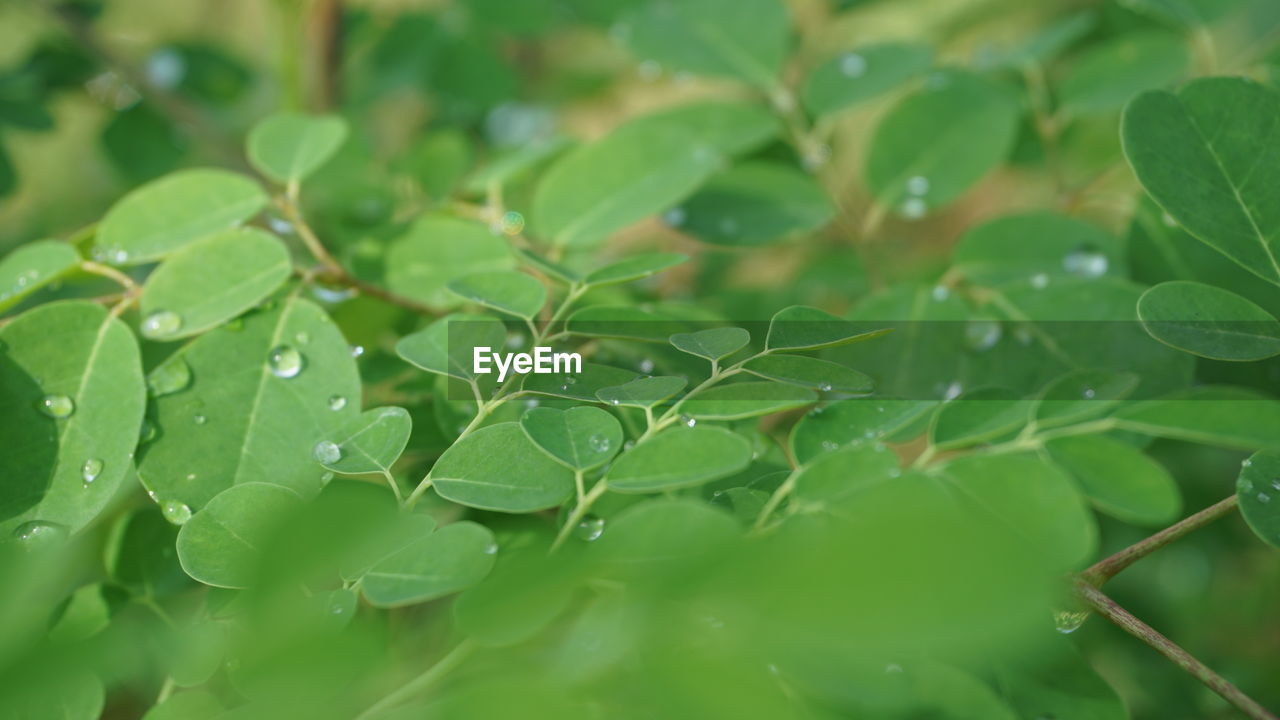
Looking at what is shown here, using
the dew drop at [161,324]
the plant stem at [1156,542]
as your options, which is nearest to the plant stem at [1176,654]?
the plant stem at [1156,542]

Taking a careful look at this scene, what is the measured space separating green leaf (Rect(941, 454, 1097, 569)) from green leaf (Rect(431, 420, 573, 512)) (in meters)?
0.22

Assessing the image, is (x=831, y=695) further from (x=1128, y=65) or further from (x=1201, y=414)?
(x=1128, y=65)

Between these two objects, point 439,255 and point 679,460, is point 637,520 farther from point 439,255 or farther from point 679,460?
point 439,255

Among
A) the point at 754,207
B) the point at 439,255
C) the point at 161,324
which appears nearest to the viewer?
the point at 161,324

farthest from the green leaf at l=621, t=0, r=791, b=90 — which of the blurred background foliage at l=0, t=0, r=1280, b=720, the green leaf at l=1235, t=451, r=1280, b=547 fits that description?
the green leaf at l=1235, t=451, r=1280, b=547

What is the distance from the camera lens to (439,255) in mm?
764

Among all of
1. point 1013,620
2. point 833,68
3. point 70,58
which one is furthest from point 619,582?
point 70,58

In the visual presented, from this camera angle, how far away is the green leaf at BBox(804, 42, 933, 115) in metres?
0.94

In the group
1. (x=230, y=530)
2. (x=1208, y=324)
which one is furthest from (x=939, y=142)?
(x=230, y=530)

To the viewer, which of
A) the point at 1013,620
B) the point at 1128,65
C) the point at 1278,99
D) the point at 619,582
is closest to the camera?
the point at 1013,620

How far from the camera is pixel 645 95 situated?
2.20 meters

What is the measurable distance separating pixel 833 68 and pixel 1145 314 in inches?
23.0

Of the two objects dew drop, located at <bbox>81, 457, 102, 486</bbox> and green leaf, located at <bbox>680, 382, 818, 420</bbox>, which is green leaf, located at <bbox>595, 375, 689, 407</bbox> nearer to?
green leaf, located at <bbox>680, 382, 818, 420</bbox>

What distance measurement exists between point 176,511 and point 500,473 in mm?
214
